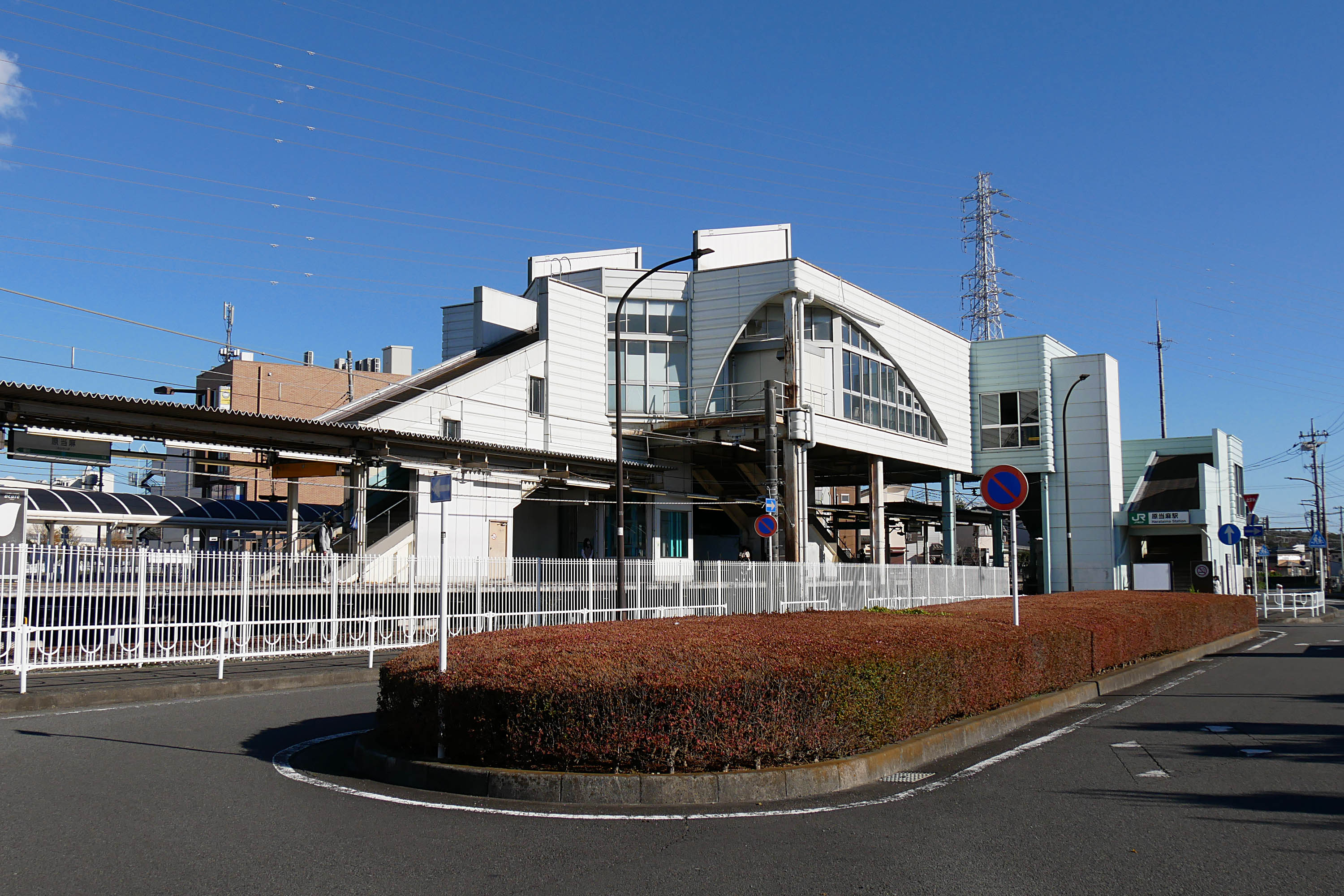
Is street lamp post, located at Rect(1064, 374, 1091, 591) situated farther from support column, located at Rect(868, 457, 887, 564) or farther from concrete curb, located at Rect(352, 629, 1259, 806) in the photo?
concrete curb, located at Rect(352, 629, 1259, 806)

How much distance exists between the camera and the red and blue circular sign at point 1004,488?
13641 millimetres

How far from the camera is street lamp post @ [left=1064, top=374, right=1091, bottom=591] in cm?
3878

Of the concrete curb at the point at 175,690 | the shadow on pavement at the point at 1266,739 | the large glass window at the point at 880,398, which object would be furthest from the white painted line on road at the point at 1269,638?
the concrete curb at the point at 175,690

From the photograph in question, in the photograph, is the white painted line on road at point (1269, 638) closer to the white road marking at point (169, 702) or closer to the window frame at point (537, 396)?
the white road marking at point (169, 702)

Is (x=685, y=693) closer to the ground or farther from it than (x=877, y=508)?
A: closer to the ground

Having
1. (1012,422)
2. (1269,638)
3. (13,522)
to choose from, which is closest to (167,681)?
(13,522)

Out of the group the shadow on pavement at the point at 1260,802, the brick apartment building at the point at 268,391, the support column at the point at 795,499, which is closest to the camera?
the shadow on pavement at the point at 1260,802

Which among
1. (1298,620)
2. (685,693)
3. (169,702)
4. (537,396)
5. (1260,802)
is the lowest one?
(1298,620)

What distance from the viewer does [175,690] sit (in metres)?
14.6

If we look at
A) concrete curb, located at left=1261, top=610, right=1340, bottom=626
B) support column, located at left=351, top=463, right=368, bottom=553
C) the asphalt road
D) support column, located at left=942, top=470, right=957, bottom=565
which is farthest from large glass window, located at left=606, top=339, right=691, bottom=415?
the asphalt road

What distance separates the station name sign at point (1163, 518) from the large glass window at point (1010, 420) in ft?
19.7

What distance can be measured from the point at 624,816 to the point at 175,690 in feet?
32.7

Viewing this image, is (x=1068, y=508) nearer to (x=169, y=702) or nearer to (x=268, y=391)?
(x=169, y=702)

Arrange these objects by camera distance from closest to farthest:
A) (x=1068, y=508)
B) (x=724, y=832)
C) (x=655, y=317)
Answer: (x=724, y=832), (x=655, y=317), (x=1068, y=508)
